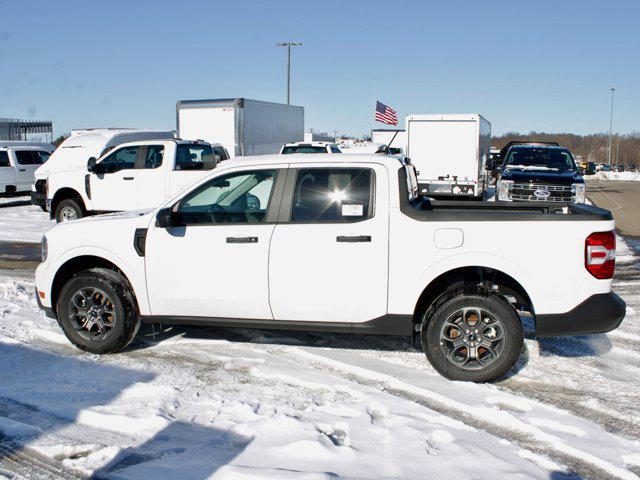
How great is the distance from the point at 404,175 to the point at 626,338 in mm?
3033

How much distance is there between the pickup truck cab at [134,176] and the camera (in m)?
14.4

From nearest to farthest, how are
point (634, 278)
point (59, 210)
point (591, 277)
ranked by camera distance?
point (591, 277) → point (634, 278) → point (59, 210)

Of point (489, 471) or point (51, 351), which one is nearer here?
point (489, 471)

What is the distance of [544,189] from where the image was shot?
50.6 feet

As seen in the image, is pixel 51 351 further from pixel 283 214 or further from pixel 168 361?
pixel 283 214

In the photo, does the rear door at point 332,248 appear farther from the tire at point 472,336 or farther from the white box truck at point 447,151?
the white box truck at point 447,151

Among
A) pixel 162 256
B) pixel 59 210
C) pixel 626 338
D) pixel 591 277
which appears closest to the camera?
pixel 591 277

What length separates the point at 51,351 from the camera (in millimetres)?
6262

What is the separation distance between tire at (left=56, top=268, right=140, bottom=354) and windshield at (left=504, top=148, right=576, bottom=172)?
12459mm

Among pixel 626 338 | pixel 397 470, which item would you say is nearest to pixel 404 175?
pixel 397 470

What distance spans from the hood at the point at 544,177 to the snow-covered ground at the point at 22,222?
10476 mm

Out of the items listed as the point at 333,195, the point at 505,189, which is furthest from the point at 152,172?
the point at 333,195

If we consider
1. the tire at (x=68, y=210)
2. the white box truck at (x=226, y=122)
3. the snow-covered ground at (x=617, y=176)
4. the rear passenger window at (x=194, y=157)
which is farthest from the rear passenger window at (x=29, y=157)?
the snow-covered ground at (x=617, y=176)

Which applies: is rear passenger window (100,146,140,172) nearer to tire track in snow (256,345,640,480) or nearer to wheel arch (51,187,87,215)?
wheel arch (51,187,87,215)
